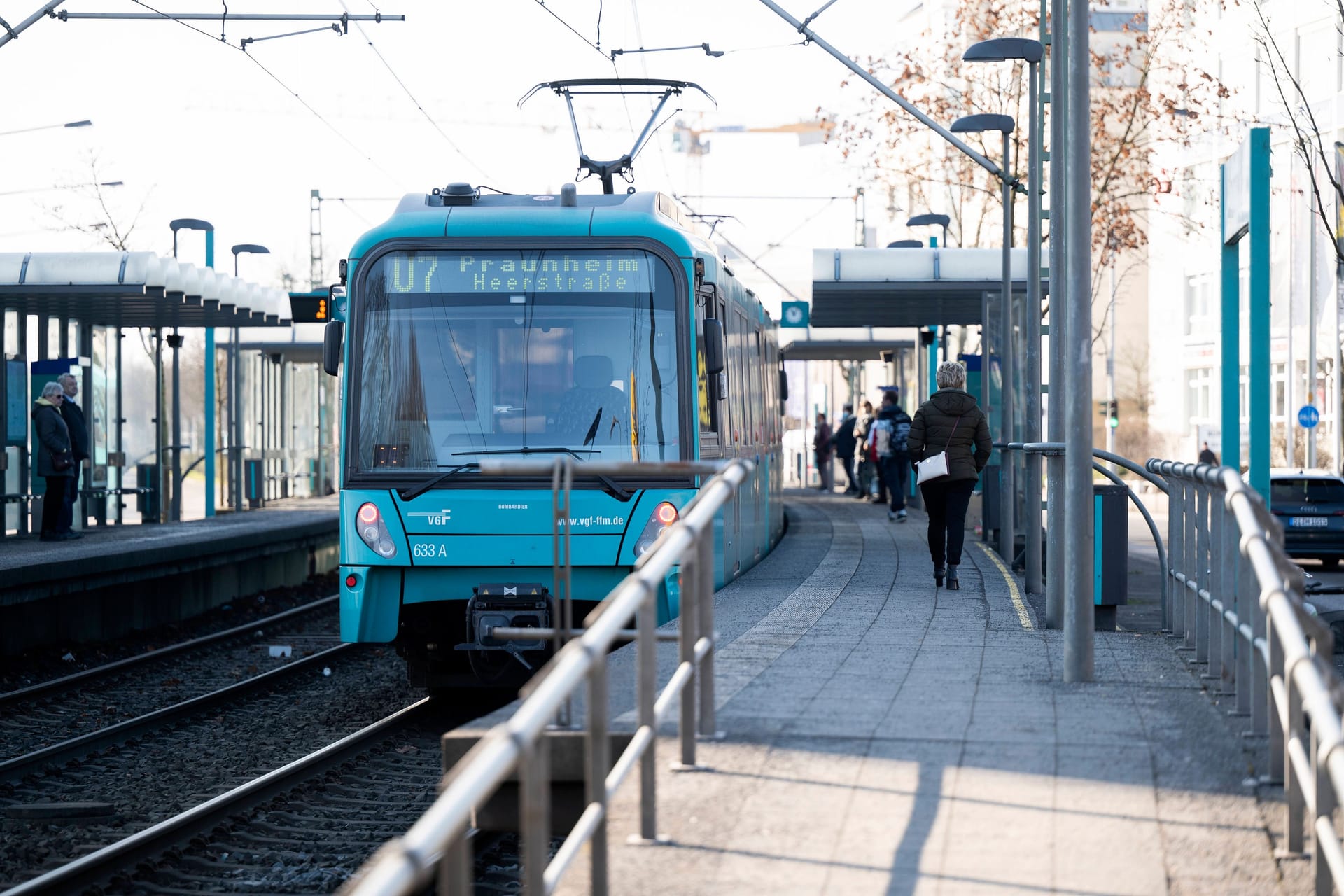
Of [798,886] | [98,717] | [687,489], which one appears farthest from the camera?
[98,717]

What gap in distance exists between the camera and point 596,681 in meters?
4.47

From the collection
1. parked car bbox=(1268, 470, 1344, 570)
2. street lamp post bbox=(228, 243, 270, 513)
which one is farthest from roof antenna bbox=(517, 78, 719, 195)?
street lamp post bbox=(228, 243, 270, 513)

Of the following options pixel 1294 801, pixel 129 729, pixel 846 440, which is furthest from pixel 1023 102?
pixel 1294 801

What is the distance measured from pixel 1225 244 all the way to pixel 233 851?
6634 mm

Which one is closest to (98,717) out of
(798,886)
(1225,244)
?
(1225,244)

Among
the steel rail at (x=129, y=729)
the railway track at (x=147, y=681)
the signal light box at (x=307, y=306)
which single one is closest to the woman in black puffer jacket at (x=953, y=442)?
the steel rail at (x=129, y=729)

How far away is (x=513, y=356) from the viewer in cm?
1122

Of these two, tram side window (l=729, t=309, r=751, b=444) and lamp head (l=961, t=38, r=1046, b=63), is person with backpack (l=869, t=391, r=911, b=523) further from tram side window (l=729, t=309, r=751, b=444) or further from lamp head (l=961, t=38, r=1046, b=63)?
tram side window (l=729, t=309, r=751, b=444)

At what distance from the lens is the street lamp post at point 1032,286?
13.6 metres

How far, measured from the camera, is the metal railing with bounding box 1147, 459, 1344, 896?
14.5 ft

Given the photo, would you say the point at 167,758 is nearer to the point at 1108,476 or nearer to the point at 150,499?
the point at 1108,476

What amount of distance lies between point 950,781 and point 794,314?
2076cm

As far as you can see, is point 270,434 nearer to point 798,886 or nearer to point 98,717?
point 98,717

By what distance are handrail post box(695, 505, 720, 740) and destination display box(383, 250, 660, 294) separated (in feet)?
15.9
